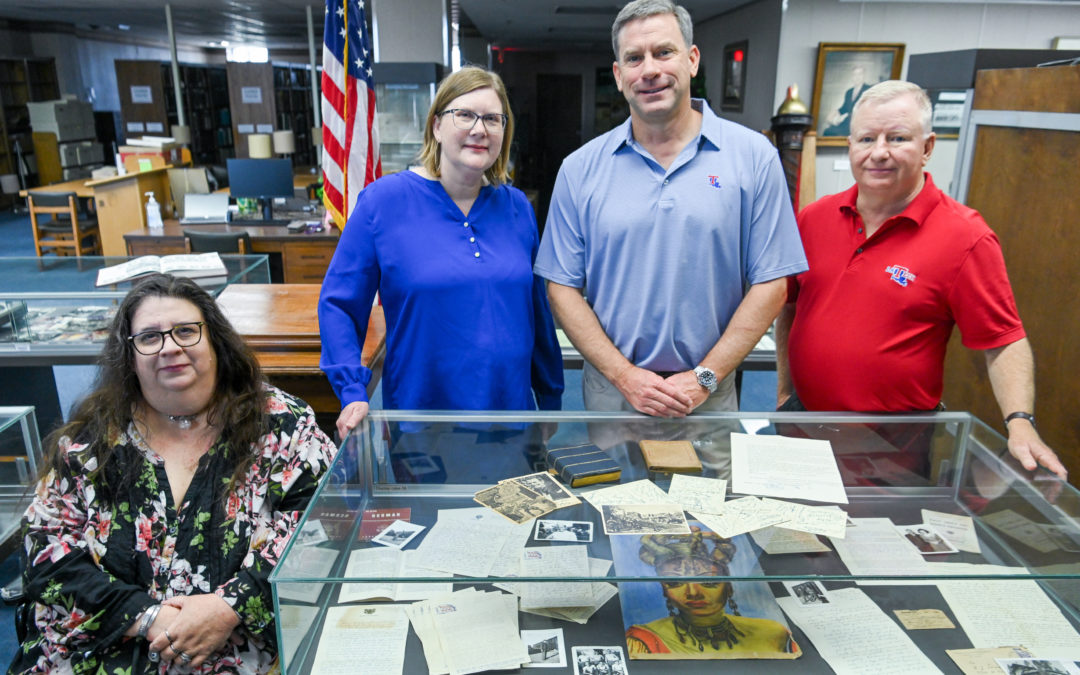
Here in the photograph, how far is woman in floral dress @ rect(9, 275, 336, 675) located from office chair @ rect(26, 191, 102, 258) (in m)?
7.49

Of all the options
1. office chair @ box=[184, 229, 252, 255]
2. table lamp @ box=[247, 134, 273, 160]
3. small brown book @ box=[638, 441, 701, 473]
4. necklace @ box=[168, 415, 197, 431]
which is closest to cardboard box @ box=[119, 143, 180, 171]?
table lamp @ box=[247, 134, 273, 160]

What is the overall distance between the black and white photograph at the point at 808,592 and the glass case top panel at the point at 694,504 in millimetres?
106

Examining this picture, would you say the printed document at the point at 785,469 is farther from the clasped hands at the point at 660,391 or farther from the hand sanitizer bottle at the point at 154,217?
the hand sanitizer bottle at the point at 154,217

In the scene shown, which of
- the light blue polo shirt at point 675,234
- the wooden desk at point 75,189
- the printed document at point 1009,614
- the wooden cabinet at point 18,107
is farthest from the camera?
the wooden cabinet at point 18,107

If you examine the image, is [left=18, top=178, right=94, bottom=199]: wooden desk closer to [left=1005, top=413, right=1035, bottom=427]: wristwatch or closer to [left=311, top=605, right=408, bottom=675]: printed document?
[left=311, top=605, right=408, bottom=675]: printed document

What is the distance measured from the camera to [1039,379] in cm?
252

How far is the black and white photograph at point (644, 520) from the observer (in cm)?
132

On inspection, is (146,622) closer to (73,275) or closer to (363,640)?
(363,640)

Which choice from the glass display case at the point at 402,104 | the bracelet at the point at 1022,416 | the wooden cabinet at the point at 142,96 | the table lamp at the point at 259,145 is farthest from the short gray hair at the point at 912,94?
the wooden cabinet at the point at 142,96

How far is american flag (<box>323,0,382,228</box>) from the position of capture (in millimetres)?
3820

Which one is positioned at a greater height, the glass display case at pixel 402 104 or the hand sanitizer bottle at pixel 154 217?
the glass display case at pixel 402 104

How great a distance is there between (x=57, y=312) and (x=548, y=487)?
8.66 ft

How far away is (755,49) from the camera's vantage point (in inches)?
311

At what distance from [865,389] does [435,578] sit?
1297 millimetres
